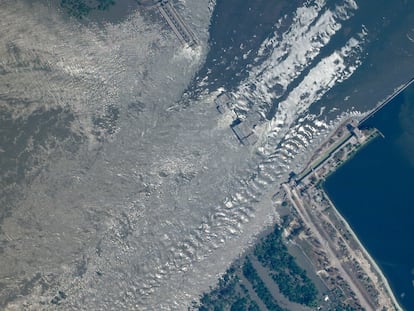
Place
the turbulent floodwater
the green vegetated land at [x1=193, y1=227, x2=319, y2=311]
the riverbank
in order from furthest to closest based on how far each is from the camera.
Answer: the riverbank, the green vegetated land at [x1=193, y1=227, x2=319, y2=311], the turbulent floodwater

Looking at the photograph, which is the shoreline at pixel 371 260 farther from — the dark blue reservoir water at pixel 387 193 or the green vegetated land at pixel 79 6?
the green vegetated land at pixel 79 6

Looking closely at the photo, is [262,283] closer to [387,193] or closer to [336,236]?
[336,236]

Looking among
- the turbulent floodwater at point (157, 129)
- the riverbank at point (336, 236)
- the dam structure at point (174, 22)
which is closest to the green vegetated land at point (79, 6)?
the turbulent floodwater at point (157, 129)

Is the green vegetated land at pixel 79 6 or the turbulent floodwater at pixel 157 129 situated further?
the green vegetated land at pixel 79 6

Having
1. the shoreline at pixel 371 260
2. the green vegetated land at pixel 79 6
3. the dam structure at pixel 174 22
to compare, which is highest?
the green vegetated land at pixel 79 6

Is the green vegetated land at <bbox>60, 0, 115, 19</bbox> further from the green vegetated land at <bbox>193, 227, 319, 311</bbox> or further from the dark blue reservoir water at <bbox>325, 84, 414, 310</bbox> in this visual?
the dark blue reservoir water at <bbox>325, 84, 414, 310</bbox>

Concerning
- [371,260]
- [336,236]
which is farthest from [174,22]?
[371,260]

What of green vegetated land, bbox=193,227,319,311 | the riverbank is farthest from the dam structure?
green vegetated land, bbox=193,227,319,311
